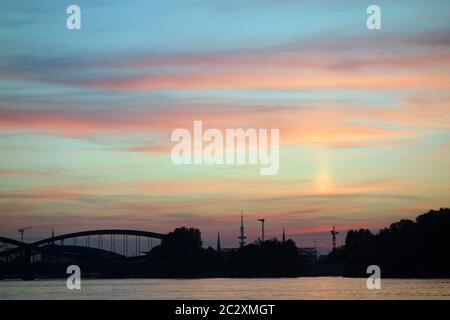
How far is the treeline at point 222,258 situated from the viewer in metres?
178

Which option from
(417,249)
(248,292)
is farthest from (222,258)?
(248,292)

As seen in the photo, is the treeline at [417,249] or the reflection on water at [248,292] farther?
the treeline at [417,249]

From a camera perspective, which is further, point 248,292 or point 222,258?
point 222,258

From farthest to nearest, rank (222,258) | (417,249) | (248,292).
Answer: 1. (222,258)
2. (417,249)
3. (248,292)

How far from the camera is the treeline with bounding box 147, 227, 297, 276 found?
178300 millimetres

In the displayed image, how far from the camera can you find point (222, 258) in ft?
656

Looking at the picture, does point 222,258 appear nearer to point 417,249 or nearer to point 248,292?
point 417,249

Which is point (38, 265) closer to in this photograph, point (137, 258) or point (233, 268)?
point (137, 258)

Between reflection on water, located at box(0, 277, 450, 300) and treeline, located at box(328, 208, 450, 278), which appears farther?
treeline, located at box(328, 208, 450, 278)

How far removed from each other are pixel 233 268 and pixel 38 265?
65956 mm

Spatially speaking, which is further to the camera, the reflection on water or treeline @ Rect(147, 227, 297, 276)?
treeline @ Rect(147, 227, 297, 276)

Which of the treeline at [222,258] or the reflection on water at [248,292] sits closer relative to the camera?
the reflection on water at [248,292]

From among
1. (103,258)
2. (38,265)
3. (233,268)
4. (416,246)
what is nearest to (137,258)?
(103,258)
